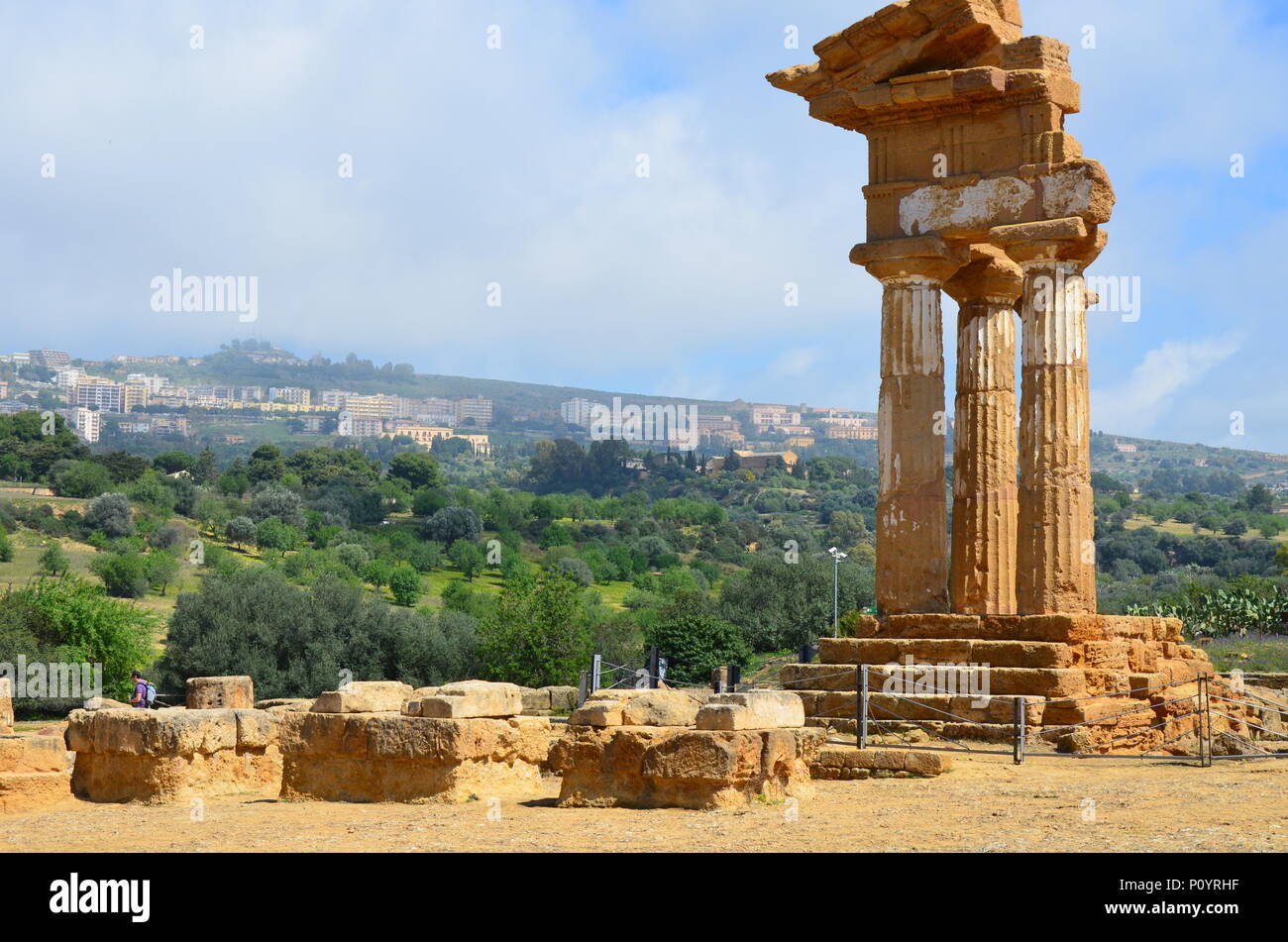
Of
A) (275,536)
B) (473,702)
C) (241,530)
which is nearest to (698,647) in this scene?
(473,702)

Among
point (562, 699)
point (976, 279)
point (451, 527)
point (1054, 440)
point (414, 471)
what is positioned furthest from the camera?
point (414, 471)

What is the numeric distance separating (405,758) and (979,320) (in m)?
10.8

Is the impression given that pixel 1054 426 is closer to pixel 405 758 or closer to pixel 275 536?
pixel 405 758

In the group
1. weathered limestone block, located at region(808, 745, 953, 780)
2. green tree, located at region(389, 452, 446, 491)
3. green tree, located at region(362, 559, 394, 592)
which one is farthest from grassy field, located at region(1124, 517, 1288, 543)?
weathered limestone block, located at region(808, 745, 953, 780)

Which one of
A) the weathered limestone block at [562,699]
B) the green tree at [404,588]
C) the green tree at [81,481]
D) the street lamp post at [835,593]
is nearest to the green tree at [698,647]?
the street lamp post at [835,593]

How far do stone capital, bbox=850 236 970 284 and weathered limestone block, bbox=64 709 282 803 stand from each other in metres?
9.95

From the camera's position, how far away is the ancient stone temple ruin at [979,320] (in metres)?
18.1

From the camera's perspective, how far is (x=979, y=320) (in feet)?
64.3

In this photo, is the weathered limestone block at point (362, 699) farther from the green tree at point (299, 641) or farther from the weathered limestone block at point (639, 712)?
the green tree at point (299, 641)

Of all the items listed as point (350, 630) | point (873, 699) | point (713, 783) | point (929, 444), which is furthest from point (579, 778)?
point (350, 630)

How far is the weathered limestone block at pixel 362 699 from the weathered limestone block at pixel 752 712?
3.09 m

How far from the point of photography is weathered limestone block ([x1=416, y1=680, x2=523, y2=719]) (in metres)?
12.1

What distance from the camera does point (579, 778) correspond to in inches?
448
